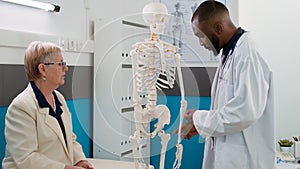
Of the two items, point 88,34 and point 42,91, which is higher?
point 88,34

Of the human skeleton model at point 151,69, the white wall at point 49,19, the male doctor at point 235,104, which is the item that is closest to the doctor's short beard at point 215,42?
the male doctor at point 235,104

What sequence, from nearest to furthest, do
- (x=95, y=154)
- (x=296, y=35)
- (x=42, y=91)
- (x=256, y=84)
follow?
(x=256, y=84), (x=42, y=91), (x=95, y=154), (x=296, y=35)

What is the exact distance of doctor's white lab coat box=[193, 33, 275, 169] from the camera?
170 centimetres

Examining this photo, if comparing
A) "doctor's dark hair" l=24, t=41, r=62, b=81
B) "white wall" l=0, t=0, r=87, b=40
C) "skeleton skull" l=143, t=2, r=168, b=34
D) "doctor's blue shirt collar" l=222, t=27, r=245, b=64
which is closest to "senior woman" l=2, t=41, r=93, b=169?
"doctor's dark hair" l=24, t=41, r=62, b=81

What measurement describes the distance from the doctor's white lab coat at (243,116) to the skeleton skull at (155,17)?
380 millimetres

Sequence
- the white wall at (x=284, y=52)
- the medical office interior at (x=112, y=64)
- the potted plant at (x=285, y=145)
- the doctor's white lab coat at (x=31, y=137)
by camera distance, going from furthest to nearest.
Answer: the white wall at (x=284, y=52), the potted plant at (x=285, y=145), the medical office interior at (x=112, y=64), the doctor's white lab coat at (x=31, y=137)

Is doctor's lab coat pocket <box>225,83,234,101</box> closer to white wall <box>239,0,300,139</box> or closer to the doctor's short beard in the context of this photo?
the doctor's short beard

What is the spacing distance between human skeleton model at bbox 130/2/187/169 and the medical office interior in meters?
0.06

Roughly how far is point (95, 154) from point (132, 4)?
51.3 inches

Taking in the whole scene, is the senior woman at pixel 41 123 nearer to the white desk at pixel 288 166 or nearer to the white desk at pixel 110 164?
the white desk at pixel 110 164

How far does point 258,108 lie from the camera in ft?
5.60

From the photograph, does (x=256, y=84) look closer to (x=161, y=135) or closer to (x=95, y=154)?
(x=161, y=135)

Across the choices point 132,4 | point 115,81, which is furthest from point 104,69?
point 132,4

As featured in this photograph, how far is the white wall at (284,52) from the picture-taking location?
3.06 metres
